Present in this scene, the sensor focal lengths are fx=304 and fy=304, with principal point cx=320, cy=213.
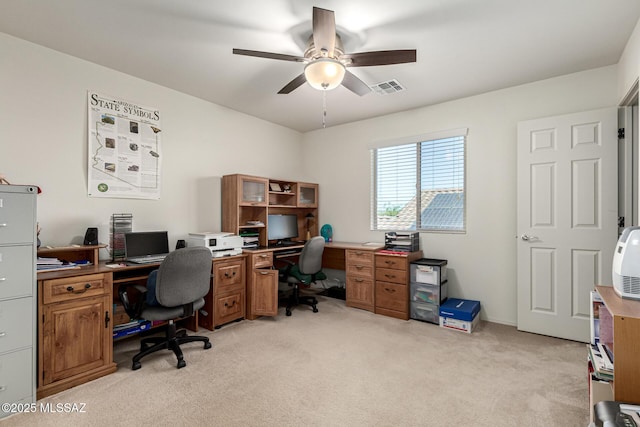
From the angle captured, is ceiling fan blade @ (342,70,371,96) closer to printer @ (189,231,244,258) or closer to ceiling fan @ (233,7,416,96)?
ceiling fan @ (233,7,416,96)

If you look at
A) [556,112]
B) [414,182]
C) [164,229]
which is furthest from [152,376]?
[556,112]

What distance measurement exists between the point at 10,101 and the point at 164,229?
1672 millimetres

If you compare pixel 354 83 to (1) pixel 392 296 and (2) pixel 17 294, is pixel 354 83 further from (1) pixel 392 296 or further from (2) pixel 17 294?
→ (2) pixel 17 294

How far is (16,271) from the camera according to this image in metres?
2.00

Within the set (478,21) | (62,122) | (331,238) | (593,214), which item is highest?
(478,21)

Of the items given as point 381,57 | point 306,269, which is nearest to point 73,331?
point 306,269

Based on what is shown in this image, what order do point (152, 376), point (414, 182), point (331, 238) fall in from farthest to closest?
point (331, 238) < point (414, 182) < point (152, 376)

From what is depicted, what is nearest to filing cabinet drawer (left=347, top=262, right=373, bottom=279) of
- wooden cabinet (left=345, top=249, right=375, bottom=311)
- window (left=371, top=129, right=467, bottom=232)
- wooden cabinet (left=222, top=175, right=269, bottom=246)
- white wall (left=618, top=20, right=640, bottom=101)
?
wooden cabinet (left=345, top=249, right=375, bottom=311)

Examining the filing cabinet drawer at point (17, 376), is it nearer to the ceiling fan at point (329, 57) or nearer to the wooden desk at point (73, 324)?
the wooden desk at point (73, 324)

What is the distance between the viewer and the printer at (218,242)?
11.0ft

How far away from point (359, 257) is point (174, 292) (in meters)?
2.32

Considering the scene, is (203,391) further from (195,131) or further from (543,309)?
(543,309)

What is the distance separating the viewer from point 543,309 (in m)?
3.18

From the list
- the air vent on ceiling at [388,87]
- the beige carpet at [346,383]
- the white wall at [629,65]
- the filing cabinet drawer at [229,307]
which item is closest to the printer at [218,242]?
the filing cabinet drawer at [229,307]
